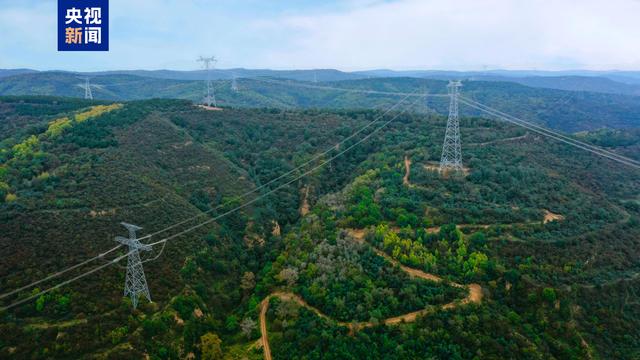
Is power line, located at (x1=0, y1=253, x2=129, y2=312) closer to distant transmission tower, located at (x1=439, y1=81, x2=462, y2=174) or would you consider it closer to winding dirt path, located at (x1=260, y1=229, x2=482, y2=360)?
winding dirt path, located at (x1=260, y1=229, x2=482, y2=360)

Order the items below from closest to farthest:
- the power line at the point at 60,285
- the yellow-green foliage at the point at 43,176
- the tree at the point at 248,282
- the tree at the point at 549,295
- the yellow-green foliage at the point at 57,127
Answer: the power line at the point at 60,285, the tree at the point at 549,295, the tree at the point at 248,282, the yellow-green foliage at the point at 43,176, the yellow-green foliage at the point at 57,127

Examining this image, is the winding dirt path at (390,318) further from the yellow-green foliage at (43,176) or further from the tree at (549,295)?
the yellow-green foliage at (43,176)

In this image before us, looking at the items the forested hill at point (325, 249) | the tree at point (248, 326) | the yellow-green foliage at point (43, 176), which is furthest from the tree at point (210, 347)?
the yellow-green foliage at point (43, 176)

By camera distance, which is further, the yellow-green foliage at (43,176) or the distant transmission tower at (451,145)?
the distant transmission tower at (451,145)

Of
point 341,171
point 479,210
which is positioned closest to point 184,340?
point 479,210

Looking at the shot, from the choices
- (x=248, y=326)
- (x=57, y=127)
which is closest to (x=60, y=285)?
(x=248, y=326)

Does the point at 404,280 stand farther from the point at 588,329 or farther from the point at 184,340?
the point at 184,340

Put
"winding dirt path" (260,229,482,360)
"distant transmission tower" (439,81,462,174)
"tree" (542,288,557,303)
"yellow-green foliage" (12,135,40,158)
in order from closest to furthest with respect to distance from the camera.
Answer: "winding dirt path" (260,229,482,360) < "tree" (542,288,557,303) < "distant transmission tower" (439,81,462,174) < "yellow-green foliage" (12,135,40,158)

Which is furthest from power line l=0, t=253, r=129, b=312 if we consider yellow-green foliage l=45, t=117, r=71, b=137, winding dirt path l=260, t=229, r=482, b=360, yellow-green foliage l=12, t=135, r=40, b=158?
yellow-green foliage l=45, t=117, r=71, b=137
